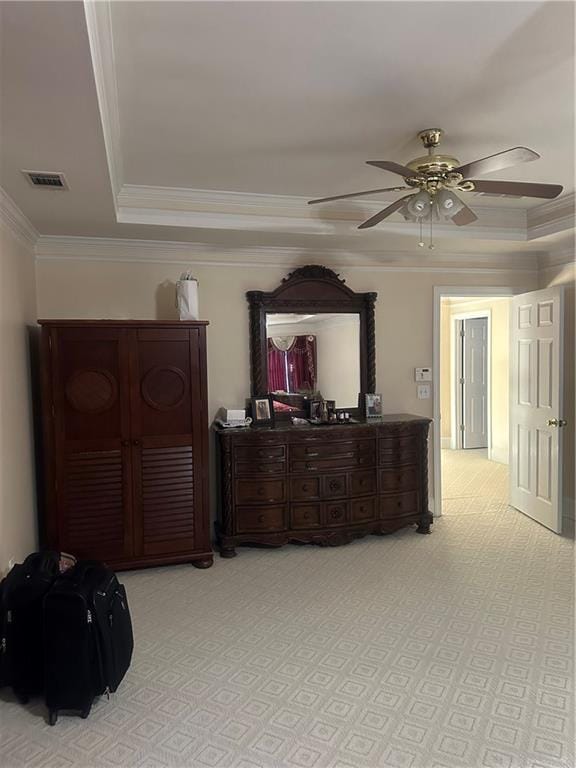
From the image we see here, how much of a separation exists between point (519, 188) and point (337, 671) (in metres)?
2.48

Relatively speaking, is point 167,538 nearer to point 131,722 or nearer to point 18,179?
point 131,722

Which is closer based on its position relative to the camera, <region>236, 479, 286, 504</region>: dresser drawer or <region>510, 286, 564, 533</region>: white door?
<region>236, 479, 286, 504</region>: dresser drawer

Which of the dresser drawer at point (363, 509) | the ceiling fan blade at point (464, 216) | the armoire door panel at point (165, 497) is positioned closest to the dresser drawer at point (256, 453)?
the armoire door panel at point (165, 497)

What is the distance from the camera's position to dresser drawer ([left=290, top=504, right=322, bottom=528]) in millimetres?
3977

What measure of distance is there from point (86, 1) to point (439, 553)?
151 inches

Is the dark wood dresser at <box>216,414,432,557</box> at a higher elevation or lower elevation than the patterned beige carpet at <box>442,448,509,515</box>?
higher

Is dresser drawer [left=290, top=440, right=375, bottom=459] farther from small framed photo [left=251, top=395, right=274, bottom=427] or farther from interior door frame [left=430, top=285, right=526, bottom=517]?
interior door frame [left=430, top=285, right=526, bottom=517]

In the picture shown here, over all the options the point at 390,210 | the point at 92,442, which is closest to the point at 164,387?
the point at 92,442

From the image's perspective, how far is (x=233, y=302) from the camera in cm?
425

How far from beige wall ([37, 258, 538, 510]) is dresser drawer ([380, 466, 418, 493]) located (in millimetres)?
650

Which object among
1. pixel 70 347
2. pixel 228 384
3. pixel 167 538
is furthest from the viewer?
pixel 228 384

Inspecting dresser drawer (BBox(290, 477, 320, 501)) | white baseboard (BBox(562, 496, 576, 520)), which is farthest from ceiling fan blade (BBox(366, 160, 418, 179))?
white baseboard (BBox(562, 496, 576, 520))

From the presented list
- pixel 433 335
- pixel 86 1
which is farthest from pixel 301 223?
pixel 86 1

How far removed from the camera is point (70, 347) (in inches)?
134
